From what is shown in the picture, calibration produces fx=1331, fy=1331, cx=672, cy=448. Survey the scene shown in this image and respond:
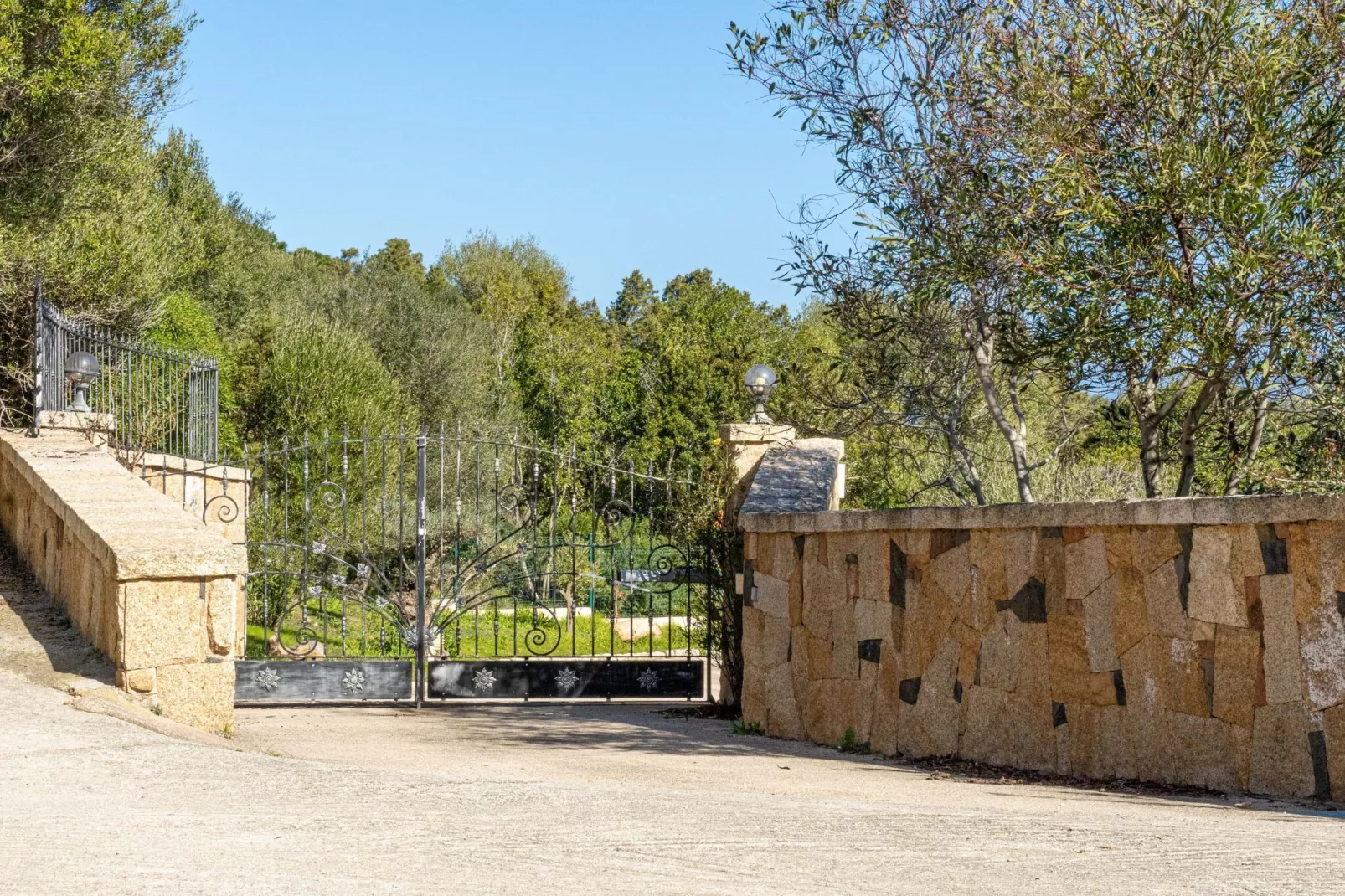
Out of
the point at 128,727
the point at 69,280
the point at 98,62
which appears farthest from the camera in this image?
the point at 69,280

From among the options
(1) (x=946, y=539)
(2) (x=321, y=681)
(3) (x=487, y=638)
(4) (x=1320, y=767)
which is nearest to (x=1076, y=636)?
(1) (x=946, y=539)

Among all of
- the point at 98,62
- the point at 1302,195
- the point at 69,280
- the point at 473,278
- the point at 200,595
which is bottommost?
the point at 200,595

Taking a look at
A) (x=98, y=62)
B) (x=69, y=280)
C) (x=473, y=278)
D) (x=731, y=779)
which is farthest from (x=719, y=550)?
(x=473, y=278)

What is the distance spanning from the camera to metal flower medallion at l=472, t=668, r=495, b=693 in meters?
10.8

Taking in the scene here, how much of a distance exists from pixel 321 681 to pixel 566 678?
1934 millimetres

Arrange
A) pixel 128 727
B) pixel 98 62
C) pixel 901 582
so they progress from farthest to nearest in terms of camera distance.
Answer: pixel 98 62 < pixel 901 582 < pixel 128 727

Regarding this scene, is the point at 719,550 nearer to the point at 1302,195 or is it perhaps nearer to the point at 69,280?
the point at 1302,195

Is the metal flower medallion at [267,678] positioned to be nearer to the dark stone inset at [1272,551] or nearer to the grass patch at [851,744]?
the grass patch at [851,744]

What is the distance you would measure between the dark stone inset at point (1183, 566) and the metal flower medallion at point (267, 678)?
694cm

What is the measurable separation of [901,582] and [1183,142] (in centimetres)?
287

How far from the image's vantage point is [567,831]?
447 cm

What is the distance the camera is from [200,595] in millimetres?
6730

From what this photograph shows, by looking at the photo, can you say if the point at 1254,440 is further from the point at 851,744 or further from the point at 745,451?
the point at 745,451

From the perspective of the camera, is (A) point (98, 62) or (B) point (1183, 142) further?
(A) point (98, 62)
